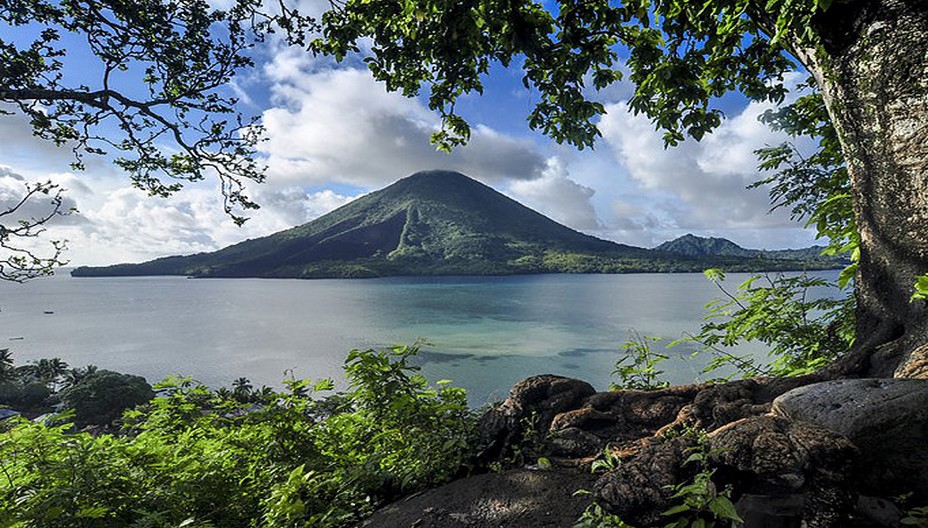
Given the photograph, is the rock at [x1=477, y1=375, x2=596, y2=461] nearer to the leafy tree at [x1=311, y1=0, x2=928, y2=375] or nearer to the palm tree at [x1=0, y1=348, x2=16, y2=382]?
the leafy tree at [x1=311, y1=0, x2=928, y2=375]

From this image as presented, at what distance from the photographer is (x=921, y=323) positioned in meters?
4.11

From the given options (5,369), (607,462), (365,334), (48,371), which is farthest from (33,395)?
(607,462)

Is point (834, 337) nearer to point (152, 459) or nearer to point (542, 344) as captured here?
A: point (152, 459)

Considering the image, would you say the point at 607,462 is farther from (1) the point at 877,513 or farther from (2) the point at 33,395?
(2) the point at 33,395

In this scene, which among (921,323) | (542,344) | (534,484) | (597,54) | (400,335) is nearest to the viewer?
(534,484)

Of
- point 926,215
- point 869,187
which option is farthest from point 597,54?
point 926,215

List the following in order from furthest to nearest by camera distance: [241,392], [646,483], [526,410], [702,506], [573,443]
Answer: [241,392] < [526,410] < [573,443] < [646,483] < [702,506]

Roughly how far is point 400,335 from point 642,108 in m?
62.8

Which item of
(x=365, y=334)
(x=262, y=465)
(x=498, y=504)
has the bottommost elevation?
(x=365, y=334)

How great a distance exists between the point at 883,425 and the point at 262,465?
588 cm

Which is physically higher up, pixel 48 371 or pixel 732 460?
pixel 732 460

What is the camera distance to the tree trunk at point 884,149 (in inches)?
162

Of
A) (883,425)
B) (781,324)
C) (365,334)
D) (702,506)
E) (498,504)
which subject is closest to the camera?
(702,506)

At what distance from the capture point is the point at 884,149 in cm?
438
